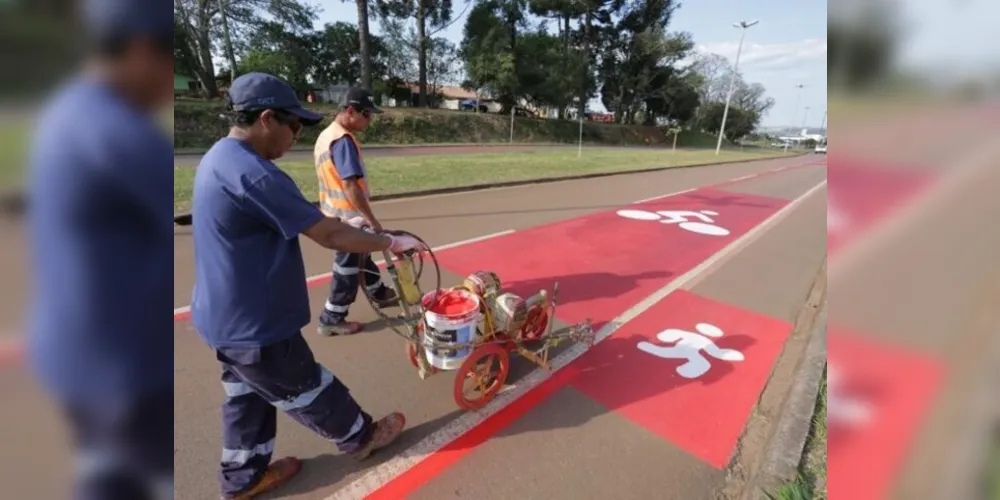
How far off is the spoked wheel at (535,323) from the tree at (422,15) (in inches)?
1273

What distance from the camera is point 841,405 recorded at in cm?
81

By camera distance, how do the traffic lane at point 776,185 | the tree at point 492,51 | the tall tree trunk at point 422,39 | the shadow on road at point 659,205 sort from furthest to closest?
the tree at point 492,51 → the tall tree trunk at point 422,39 → the traffic lane at point 776,185 → the shadow on road at point 659,205

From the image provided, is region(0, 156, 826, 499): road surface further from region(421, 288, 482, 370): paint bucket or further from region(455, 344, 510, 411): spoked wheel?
region(421, 288, 482, 370): paint bucket

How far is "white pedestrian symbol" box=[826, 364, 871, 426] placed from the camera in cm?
78

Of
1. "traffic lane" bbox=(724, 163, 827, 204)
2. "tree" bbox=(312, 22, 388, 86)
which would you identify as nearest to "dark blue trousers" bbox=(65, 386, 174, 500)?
"traffic lane" bbox=(724, 163, 827, 204)

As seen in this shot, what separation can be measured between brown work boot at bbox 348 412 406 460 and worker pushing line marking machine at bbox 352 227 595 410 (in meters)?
0.38

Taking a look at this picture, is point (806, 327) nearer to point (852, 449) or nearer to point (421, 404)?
point (421, 404)

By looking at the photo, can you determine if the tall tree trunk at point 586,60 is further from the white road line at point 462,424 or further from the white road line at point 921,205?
the white road line at point 921,205

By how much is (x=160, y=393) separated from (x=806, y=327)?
521 cm

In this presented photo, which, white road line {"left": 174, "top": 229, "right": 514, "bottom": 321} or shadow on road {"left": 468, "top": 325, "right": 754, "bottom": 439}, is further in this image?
white road line {"left": 174, "top": 229, "right": 514, "bottom": 321}

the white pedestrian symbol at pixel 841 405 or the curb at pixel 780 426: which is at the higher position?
the white pedestrian symbol at pixel 841 405

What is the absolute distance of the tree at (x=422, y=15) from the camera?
32.1 m

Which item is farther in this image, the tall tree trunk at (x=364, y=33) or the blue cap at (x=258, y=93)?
the tall tree trunk at (x=364, y=33)

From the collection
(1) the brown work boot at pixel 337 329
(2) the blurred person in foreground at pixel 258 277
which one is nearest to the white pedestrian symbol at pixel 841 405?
(2) the blurred person in foreground at pixel 258 277
